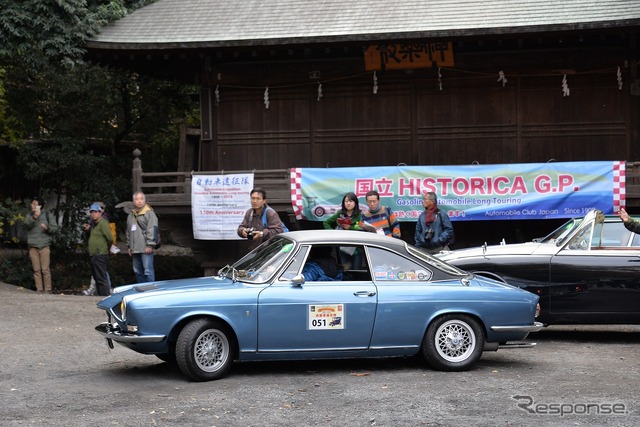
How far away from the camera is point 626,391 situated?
313 inches

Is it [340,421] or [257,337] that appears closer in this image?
[340,421]

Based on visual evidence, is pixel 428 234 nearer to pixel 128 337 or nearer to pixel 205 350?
pixel 205 350

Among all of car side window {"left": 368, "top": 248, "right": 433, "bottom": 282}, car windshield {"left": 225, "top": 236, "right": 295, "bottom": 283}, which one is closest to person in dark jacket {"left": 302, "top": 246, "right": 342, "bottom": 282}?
car windshield {"left": 225, "top": 236, "right": 295, "bottom": 283}

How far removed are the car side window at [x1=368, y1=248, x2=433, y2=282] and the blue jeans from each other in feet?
23.1

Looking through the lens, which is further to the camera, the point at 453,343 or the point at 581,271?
the point at 581,271

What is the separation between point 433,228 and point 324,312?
5354 millimetres

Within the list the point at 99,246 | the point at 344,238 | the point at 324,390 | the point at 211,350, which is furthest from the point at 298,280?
the point at 99,246

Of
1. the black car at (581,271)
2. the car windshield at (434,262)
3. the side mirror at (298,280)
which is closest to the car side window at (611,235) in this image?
the black car at (581,271)

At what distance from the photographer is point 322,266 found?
9156 mm

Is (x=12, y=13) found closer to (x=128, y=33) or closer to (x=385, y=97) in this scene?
(x=128, y=33)

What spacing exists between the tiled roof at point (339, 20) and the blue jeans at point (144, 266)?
435 cm

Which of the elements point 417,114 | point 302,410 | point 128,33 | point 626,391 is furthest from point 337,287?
point 128,33

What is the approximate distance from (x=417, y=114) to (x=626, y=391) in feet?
34.9

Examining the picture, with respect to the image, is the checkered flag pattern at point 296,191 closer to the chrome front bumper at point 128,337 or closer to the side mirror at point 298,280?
the side mirror at point 298,280
